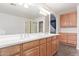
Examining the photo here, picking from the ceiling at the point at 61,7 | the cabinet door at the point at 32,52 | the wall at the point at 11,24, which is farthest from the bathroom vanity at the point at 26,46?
the ceiling at the point at 61,7

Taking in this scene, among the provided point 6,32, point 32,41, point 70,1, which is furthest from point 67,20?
point 6,32

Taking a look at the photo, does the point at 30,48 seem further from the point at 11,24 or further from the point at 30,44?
the point at 11,24

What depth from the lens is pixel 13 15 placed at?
157 cm

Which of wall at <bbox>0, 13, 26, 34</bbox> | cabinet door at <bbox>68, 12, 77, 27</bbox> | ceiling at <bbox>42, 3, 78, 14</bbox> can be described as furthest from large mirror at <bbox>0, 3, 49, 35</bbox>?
cabinet door at <bbox>68, 12, 77, 27</bbox>

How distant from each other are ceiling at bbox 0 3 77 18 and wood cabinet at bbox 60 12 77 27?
0.30ft

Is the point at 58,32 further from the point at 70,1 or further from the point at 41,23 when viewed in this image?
the point at 70,1

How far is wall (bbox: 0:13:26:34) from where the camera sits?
150 centimetres

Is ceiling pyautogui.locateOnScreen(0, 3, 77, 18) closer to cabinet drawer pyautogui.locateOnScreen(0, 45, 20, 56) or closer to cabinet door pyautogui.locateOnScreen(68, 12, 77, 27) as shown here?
cabinet door pyautogui.locateOnScreen(68, 12, 77, 27)

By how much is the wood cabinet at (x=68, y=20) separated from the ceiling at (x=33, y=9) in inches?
3.6

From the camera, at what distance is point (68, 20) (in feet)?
6.23

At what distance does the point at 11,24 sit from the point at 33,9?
1.36 feet

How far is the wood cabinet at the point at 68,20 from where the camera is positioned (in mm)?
1828

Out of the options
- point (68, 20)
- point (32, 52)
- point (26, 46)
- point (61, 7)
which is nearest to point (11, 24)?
point (26, 46)

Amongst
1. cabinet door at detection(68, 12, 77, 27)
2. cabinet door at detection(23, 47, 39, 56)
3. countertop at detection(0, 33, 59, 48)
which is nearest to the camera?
countertop at detection(0, 33, 59, 48)
